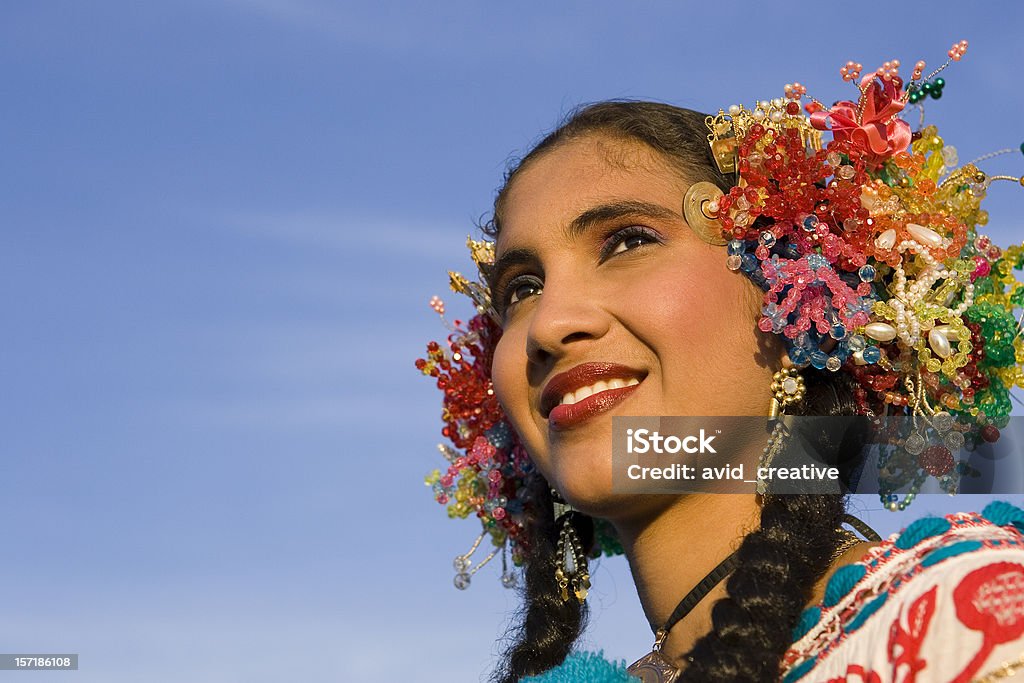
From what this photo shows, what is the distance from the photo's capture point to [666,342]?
320 centimetres

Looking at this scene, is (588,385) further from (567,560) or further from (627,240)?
(567,560)

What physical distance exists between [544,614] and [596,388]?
42.6 inches

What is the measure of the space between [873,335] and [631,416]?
2.46 ft

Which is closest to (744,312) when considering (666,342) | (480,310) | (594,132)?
(666,342)

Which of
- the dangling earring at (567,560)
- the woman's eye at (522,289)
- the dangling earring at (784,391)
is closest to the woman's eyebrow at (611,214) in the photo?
the woman's eye at (522,289)

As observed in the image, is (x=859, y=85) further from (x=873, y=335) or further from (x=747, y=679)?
(x=747, y=679)

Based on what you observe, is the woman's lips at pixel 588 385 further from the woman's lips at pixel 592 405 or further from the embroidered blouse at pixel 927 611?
the embroidered blouse at pixel 927 611

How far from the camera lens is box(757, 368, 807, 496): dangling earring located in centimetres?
329

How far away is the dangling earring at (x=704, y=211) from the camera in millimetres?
3426

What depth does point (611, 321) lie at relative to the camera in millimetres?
3277

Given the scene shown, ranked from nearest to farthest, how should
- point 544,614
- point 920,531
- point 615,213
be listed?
1. point 920,531
2. point 615,213
3. point 544,614

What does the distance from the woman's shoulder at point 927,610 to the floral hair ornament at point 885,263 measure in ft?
2.44

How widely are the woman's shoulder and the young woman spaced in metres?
0.01

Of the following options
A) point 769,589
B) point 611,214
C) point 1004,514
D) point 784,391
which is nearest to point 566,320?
point 611,214
